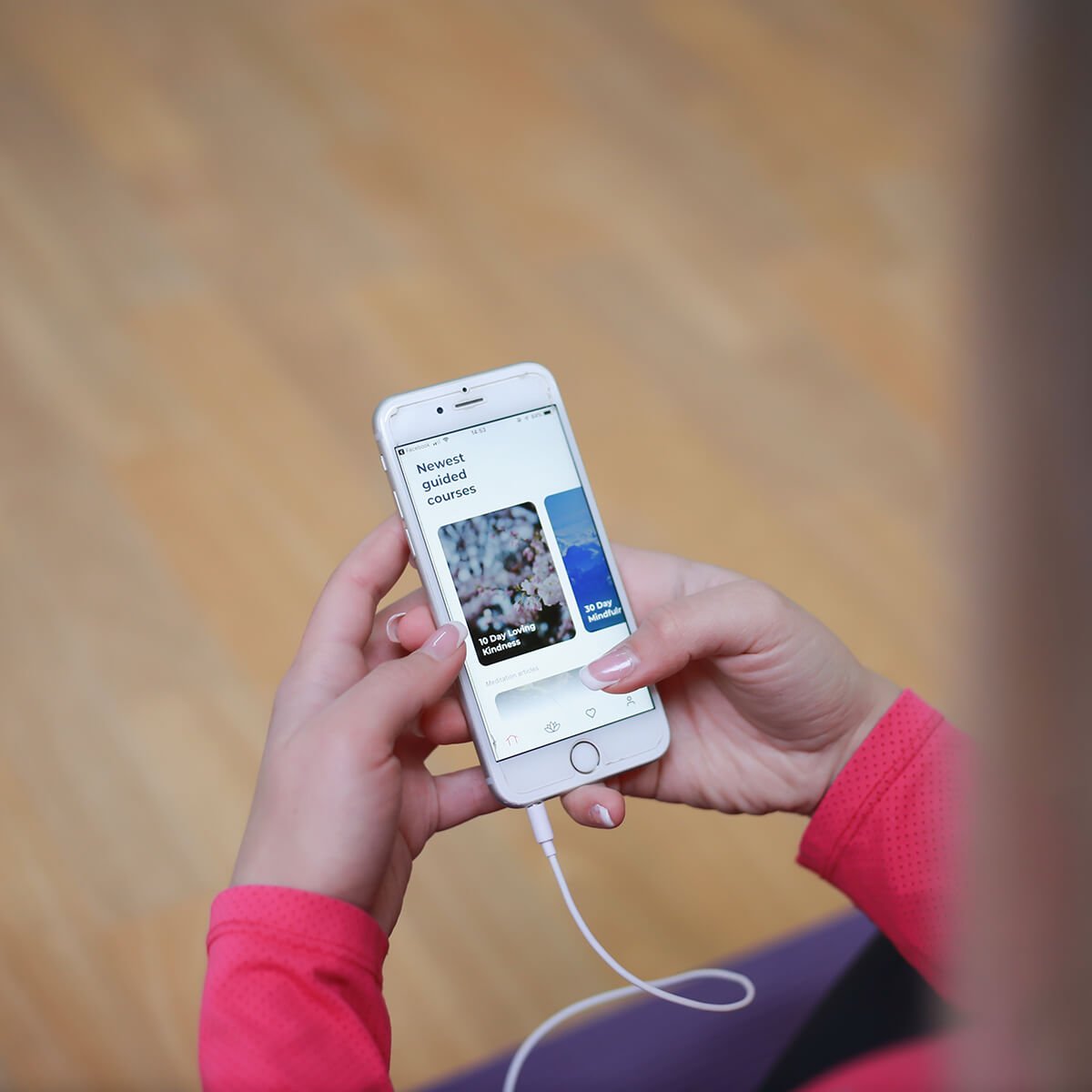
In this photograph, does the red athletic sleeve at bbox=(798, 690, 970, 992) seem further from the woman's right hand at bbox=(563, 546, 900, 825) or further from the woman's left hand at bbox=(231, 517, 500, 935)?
the woman's left hand at bbox=(231, 517, 500, 935)

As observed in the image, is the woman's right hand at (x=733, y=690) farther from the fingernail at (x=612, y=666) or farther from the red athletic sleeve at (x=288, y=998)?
the red athletic sleeve at (x=288, y=998)

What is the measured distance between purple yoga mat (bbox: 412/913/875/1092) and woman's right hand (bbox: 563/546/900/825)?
156 millimetres

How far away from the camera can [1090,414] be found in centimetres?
18

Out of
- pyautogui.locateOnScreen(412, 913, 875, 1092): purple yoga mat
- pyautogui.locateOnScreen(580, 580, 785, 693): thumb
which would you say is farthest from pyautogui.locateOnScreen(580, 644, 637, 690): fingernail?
pyautogui.locateOnScreen(412, 913, 875, 1092): purple yoga mat

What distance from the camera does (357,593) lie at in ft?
2.68

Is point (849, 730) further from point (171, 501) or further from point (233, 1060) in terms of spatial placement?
point (171, 501)

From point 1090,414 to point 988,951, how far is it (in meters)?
0.09

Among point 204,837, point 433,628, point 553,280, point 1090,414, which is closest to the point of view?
point 1090,414

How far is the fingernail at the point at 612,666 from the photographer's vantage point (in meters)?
0.80

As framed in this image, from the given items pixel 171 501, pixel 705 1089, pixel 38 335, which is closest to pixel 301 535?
pixel 171 501

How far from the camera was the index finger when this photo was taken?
806mm

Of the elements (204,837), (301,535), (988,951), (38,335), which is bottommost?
(204,837)

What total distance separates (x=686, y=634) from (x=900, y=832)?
189 mm

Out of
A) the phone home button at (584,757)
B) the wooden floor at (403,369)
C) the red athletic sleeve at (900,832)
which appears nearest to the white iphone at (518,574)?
the phone home button at (584,757)
